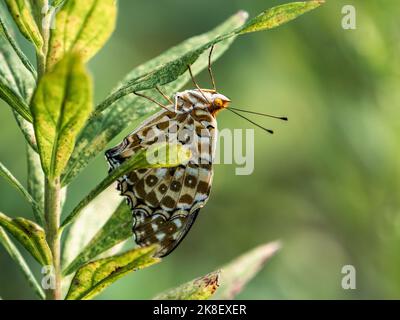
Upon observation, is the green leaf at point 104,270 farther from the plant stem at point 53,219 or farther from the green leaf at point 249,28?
the green leaf at point 249,28

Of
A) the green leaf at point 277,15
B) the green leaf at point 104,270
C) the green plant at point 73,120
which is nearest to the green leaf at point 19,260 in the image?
the green plant at point 73,120

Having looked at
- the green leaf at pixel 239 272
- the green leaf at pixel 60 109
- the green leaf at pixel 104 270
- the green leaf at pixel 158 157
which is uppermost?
the green leaf at pixel 60 109

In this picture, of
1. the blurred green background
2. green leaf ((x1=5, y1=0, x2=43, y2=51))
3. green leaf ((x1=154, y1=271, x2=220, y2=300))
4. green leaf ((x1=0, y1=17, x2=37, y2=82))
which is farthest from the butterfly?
the blurred green background

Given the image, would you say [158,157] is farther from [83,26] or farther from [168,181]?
[168,181]

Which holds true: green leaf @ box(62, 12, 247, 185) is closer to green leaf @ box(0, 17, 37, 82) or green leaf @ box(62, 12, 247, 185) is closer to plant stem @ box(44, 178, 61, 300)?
plant stem @ box(44, 178, 61, 300)

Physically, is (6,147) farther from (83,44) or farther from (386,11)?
(83,44)

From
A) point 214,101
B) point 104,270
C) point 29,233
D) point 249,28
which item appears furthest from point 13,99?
point 214,101

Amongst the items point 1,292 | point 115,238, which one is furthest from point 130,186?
point 1,292
